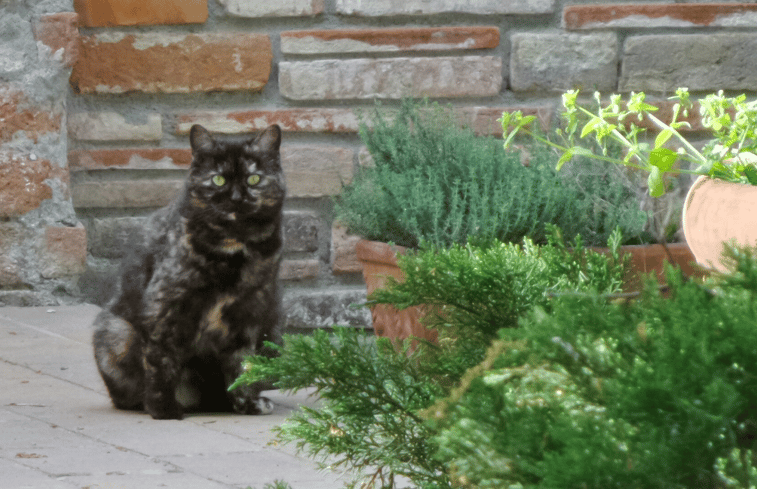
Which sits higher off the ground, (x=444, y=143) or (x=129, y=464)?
(x=444, y=143)

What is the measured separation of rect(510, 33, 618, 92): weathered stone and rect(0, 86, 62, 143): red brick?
6.88ft

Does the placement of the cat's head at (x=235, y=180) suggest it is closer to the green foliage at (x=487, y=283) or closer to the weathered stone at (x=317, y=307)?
the weathered stone at (x=317, y=307)

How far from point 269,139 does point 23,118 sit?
147cm

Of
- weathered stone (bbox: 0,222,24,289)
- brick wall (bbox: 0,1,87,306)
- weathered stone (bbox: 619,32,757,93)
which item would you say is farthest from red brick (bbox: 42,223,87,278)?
weathered stone (bbox: 619,32,757,93)

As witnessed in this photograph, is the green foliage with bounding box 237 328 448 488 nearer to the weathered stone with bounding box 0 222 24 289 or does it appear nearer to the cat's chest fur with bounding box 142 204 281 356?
the cat's chest fur with bounding box 142 204 281 356

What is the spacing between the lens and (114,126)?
4.03 meters

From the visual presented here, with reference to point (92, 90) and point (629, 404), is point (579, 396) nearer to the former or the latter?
point (629, 404)

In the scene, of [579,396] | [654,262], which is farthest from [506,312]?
[654,262]

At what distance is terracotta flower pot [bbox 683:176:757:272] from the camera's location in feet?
4.64

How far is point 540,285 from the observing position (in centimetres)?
88

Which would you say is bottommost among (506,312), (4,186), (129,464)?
(129,464)

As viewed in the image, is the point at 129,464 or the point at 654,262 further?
the point at 654,262

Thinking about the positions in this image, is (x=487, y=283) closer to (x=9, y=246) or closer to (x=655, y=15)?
(x=9, y=246)

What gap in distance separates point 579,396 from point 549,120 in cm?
366
